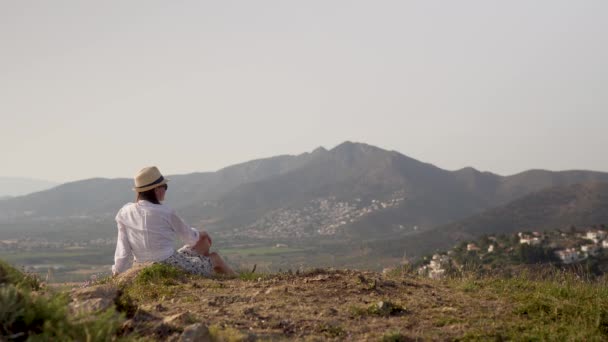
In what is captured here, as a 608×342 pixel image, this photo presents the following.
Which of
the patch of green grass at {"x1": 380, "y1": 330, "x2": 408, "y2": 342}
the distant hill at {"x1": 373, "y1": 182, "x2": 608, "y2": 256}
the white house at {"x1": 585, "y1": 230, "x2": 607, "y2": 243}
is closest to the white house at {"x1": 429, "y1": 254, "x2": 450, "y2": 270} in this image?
the patch of green grass at {"x1": 380, "y1": 330, "x2": 408, "y2": 342}

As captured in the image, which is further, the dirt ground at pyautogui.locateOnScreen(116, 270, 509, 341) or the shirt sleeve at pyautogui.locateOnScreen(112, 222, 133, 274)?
the shirt sleeve at pyautogui.locateOnScreen(112, 222, 133, 274)

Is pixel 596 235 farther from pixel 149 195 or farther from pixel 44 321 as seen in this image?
pixel 44 321

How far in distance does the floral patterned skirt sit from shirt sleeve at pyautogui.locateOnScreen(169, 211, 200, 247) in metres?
0.27

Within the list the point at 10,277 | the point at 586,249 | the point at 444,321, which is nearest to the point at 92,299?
the point at 10,277

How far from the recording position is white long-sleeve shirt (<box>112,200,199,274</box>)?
27.6 ft

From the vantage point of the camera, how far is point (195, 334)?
4586 mm

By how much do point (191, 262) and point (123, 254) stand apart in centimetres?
104

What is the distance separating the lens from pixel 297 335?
5.57m

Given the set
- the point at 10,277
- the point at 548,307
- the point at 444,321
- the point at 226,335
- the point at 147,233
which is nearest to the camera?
the point at 226,335

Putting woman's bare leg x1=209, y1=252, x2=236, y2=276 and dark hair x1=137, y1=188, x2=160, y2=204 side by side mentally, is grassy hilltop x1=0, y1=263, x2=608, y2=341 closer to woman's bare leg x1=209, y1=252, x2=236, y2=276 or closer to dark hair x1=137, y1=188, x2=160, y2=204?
woman's bare leg x1=209, y1=252, x2=236, y2=276

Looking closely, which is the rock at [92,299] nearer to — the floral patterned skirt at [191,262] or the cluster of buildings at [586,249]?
the floral patterned skirt at [191,262]

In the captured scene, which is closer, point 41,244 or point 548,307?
point 548,307

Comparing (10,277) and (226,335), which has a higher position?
(10,277)

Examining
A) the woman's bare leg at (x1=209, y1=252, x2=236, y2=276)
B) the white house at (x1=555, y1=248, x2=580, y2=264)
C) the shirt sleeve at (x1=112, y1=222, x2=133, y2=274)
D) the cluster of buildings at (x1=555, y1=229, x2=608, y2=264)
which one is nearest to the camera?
the shirt sleeve at (x1=112, y1=222, x2=133, y2=274)
